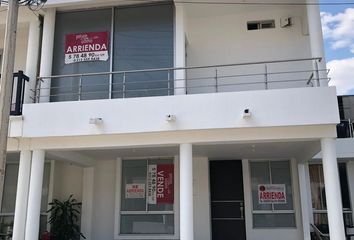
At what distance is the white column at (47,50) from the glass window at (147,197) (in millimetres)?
3138

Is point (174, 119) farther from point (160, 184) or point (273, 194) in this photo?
point (273, 194)

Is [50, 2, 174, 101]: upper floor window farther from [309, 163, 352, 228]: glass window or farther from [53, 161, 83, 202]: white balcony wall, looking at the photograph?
[309, 163, 352, 228]: glass window

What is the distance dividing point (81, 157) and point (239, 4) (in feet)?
18.2

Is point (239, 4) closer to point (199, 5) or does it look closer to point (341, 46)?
point (199, 5)

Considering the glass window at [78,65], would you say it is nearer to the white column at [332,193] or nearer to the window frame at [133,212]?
the window frame at [133,212]

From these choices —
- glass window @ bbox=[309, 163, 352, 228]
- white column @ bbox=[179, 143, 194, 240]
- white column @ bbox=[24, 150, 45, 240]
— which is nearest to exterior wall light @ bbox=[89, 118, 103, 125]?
white column @ bbox=[24, 150, 45, 240]

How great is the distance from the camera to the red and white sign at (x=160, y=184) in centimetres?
1055

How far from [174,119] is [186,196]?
1498 millimetres

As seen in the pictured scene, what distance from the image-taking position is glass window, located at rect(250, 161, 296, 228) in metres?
10.4

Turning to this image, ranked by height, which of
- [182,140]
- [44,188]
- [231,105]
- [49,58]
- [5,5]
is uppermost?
[5,5]

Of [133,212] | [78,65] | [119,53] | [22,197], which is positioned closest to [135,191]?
[133,212]

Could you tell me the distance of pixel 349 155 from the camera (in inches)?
413

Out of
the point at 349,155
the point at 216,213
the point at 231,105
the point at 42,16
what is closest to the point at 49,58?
the point at 42,16

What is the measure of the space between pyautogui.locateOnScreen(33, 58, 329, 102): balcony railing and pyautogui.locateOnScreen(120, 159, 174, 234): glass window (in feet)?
7.95
